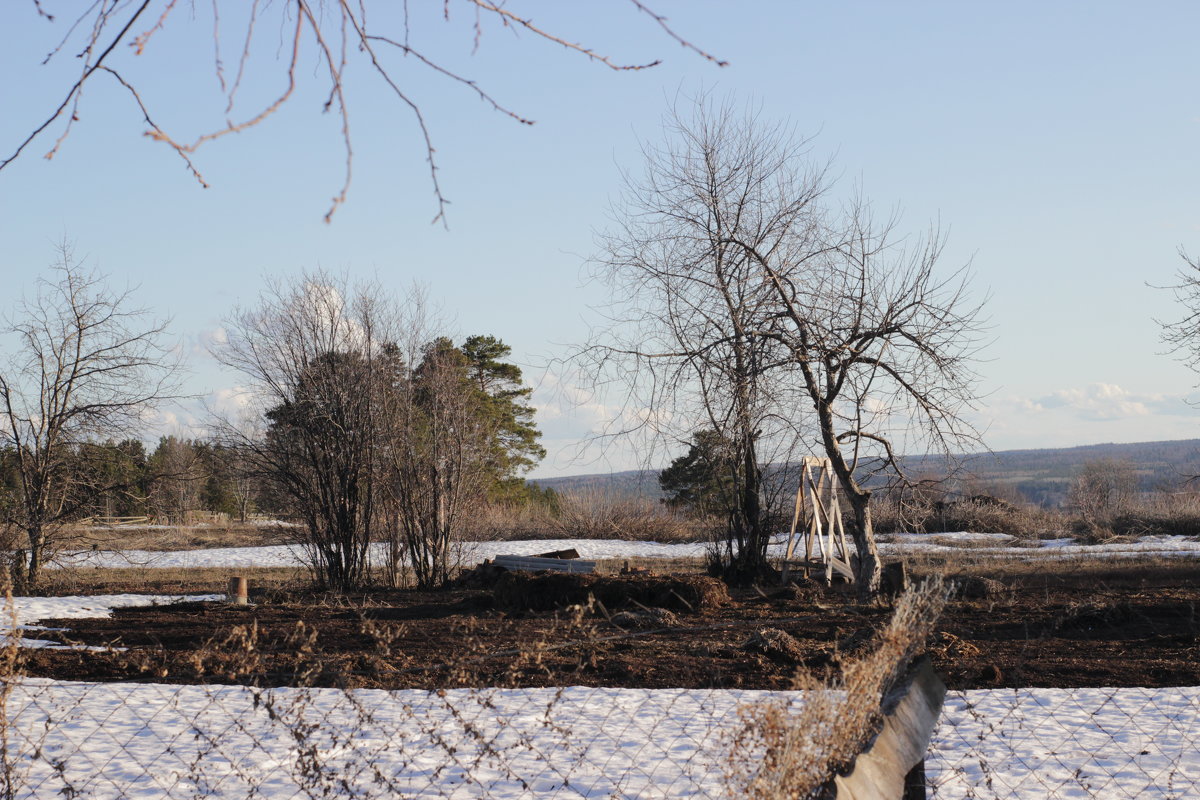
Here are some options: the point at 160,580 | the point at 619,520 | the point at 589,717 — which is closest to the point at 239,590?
the point at 160,580

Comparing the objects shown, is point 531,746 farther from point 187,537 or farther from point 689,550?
point 187,537

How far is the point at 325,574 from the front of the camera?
51.2ft

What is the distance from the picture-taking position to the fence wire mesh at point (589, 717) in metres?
4.96

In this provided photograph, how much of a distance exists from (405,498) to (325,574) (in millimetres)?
1770

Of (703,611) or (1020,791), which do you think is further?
(703,611)

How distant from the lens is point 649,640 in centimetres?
885

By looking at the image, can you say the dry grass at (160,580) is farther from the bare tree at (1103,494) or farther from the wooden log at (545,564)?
the bare tree at (1103,494)

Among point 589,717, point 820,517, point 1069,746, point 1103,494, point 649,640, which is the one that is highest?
point 820,517

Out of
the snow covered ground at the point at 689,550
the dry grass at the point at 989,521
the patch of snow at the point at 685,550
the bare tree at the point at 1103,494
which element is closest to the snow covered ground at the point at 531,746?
the patch of snow at the point at 685,550

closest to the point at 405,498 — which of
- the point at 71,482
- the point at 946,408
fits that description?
the point at 71,482

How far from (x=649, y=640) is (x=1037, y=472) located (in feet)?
406

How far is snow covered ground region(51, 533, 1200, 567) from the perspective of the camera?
20.3 metres

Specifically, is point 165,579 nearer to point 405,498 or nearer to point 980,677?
point 405,498

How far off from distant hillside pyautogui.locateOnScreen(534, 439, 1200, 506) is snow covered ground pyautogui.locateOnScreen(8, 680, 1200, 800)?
3.60 m
